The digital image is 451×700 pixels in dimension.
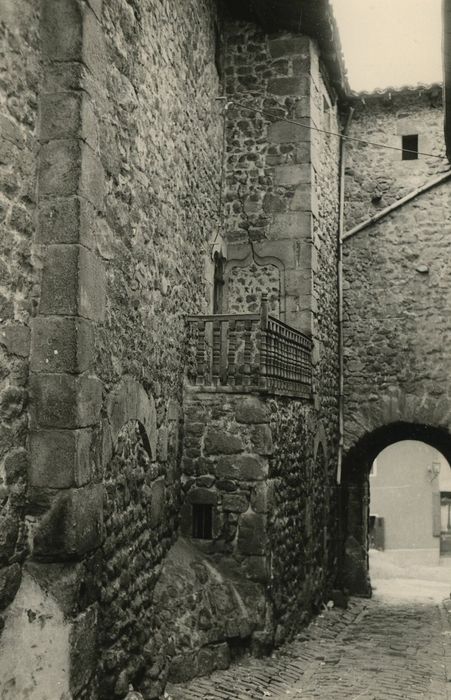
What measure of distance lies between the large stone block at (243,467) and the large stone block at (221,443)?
8 cm

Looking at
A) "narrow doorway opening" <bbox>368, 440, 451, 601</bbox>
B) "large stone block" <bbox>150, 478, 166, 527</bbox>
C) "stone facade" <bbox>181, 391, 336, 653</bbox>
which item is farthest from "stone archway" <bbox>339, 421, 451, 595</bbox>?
"narrow doorway opening" <bbox>368, 440, 451, 601</bbox>

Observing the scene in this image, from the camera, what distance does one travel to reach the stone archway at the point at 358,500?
11719mm

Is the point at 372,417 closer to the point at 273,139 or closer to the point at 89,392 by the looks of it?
the point at 273,139

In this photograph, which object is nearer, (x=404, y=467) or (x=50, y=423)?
(x=50, y=423)

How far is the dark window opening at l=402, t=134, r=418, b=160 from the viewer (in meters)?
12.0

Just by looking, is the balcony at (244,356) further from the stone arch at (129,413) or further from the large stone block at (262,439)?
the stone arch at (129,413)

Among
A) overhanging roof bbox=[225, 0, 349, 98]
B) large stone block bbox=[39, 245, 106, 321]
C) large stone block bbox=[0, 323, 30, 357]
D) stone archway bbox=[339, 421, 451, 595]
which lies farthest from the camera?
stone archway bbox=[339, 421, 451, 595]

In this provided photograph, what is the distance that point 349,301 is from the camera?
1176 centimetres

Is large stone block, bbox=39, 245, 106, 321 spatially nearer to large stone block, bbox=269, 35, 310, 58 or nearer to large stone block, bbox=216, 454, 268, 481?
large stone block, bbox=216, 454, 268, 481

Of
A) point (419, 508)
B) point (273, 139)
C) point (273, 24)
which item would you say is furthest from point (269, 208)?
point (419, 508)

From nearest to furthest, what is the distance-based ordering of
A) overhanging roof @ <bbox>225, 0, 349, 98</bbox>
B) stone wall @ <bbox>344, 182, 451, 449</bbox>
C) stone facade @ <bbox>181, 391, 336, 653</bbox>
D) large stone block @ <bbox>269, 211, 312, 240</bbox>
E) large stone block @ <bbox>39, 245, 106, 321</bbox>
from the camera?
large stone block @ <bbox>39, 245, 106, 321</bbox>, stone facade @ <bbox>181, 391, 336, 653</bbox>, overhanging roof @ <bbox>225, 0, 349, 98</bbox>, large stone block @ <bbox>269, 211, 312, 240</bbox>, stone wall @ <bbox>344, 182, 451, 449</bbox>

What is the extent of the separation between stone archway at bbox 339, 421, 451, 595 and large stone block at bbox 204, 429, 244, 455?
15.6ft

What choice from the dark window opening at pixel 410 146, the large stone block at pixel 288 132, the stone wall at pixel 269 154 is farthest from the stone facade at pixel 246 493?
the dark window opening at pixel 410 146

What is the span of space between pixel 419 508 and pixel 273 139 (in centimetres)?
1784
